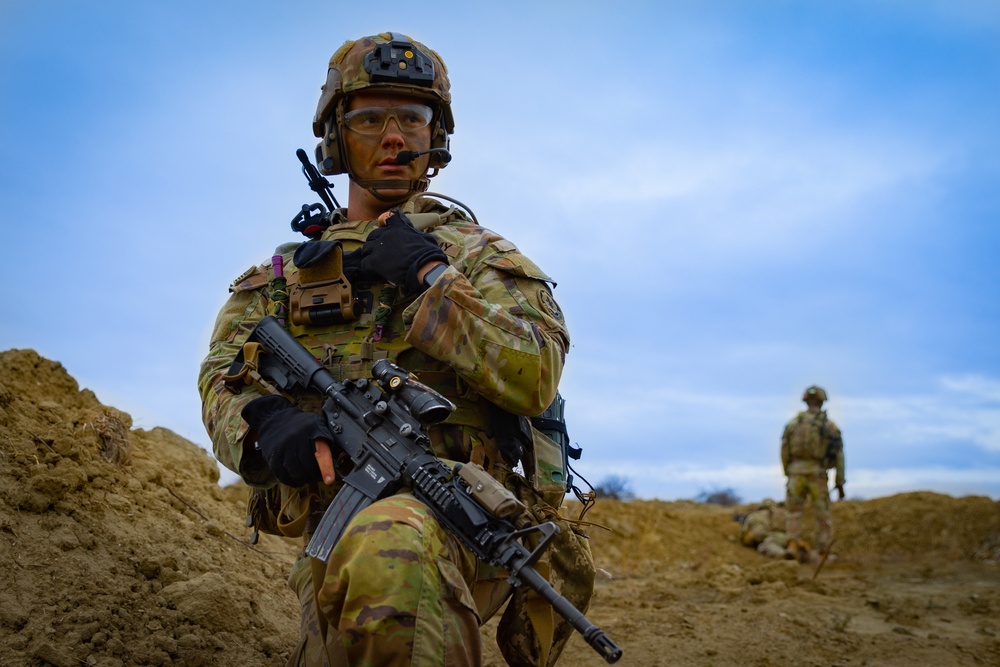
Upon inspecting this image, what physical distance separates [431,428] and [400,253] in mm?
635

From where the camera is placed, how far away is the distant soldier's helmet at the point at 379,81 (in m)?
3.88

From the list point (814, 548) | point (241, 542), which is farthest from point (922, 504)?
point (241, 542)

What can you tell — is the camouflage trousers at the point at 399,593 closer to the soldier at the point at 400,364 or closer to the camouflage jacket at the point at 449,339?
the soldier at the point at 400,364

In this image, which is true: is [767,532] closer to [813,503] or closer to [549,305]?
[813,503]

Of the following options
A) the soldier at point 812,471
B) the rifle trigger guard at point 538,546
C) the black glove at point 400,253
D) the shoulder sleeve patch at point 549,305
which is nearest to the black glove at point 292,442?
the black glove at point 400,253

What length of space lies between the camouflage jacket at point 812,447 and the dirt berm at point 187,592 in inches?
158

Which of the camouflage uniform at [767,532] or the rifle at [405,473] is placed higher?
the camouflage uniform at [767,532]

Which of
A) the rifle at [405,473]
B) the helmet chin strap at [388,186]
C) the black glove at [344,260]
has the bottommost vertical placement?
the rifle at [405,473]

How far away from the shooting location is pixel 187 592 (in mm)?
4020

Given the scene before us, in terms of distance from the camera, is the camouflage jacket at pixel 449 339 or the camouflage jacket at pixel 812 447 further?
the camouflage jacket at pixel 812 447

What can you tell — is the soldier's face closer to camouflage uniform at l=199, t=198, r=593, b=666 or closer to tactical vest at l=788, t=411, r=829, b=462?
camouflage uniform at l=199, t=198, r=593, b=666

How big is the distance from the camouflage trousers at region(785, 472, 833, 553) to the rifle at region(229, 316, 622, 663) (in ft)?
40.4

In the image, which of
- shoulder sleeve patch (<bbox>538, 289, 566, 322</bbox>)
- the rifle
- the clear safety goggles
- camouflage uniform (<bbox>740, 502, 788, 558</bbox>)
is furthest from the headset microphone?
camouflage uniform (<bbox>740, 502, 788, 558</bbox>)

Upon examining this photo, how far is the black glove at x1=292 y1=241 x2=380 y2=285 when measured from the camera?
11.8ft
